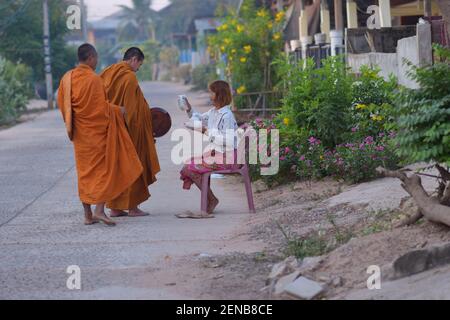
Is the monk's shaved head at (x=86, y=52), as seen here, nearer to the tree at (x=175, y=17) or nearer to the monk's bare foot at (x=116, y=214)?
the monk's bare foot at (x=116, y=214)

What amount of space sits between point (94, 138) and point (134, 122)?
0.76 metres

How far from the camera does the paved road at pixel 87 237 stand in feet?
23.0

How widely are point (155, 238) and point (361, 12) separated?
12.8 metres

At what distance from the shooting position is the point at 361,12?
67.5ft

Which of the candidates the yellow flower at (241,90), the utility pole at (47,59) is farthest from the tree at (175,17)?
the yellow flower at (241,90)

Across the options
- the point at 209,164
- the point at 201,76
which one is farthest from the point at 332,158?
the point at 201,76

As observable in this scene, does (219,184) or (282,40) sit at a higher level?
(282,40)

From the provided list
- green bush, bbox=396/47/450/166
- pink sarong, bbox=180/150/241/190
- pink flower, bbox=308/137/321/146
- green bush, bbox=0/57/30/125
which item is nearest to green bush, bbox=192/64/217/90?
green bush, bbox=0/57/30/125

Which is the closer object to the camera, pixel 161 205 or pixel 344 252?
pixel 344 252

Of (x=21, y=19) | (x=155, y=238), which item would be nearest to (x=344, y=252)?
(x=155, y=238)

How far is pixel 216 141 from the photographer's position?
989cm

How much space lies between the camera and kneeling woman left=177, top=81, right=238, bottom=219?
9.87 meters
